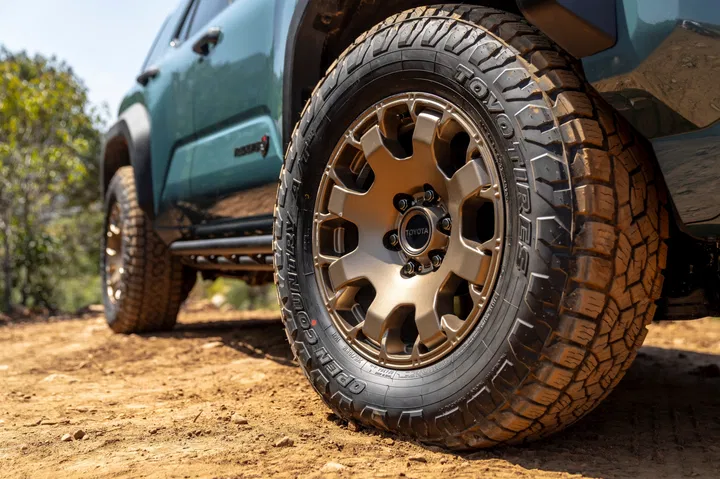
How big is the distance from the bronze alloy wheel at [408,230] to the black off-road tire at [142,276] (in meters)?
2.45

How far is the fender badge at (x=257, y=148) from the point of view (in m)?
2.71

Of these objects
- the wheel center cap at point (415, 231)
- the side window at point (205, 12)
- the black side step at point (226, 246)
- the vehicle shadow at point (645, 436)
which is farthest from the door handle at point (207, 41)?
the wheel center cap at point (415, 231)

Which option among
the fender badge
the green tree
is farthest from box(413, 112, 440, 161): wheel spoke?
the green tree

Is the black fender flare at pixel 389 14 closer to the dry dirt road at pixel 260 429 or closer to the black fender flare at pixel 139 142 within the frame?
the dry dirt road at pixel 260 429

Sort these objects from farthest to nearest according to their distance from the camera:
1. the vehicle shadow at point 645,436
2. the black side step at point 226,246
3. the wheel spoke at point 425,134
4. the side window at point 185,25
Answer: the side window at point 185,25
the black side step at point 226,246
the wheel spoke at point 425,134
the vehicle shadow at point 645,436

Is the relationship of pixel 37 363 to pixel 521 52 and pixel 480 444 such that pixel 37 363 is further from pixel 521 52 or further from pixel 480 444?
pixel 521 52

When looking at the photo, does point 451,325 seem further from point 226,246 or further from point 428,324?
point 226,246

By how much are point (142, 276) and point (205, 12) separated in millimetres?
1685

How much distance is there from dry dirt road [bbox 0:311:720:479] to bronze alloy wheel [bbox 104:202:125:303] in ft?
4.38

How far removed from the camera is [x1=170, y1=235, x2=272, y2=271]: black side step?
2.88m

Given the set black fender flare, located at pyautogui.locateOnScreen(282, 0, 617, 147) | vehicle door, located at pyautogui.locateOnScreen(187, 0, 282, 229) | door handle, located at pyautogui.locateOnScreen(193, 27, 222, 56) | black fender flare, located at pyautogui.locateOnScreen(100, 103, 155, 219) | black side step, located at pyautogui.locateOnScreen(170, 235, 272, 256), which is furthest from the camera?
black fender flare, located at pyautogui.locateOnScreen(100, 103, 155, 219)

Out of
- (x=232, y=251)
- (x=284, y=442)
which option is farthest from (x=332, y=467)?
(x=232, y=251)

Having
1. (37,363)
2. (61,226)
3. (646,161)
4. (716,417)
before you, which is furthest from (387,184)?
(61,226)

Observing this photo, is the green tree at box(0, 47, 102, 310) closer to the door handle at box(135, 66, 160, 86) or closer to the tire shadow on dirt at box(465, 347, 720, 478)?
the door handle at box(135, 66, 160, 86)
